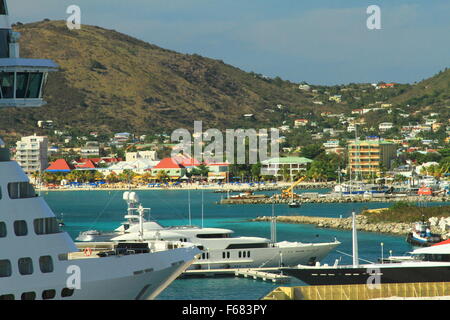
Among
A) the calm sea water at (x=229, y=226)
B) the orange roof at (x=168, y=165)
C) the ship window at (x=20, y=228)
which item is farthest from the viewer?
the orange roof at (x=168, y=165)

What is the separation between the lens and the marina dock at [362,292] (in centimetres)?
2519

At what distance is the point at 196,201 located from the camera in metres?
134

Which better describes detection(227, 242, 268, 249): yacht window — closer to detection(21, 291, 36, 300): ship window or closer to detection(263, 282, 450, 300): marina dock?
detection(263, 282, 450, 300): marina dock

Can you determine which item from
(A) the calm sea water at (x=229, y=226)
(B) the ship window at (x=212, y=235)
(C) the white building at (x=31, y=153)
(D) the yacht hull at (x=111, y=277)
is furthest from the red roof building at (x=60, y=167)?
(D) the yacht hull at (x=111, y=277)

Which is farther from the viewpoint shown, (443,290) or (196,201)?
(196,201)

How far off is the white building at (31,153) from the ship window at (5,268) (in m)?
165

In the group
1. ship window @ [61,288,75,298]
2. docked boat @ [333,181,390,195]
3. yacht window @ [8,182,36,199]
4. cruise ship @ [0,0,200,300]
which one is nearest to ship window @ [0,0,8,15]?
cruise ship @ [0,0,200,300]

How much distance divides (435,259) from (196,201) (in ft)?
331

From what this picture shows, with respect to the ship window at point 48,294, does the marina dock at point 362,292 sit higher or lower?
lower

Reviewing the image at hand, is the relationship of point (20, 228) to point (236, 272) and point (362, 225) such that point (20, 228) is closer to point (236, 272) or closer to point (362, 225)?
point (236, 272)

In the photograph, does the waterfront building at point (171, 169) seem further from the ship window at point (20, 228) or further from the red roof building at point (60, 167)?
the ship window at point (20, 228)
